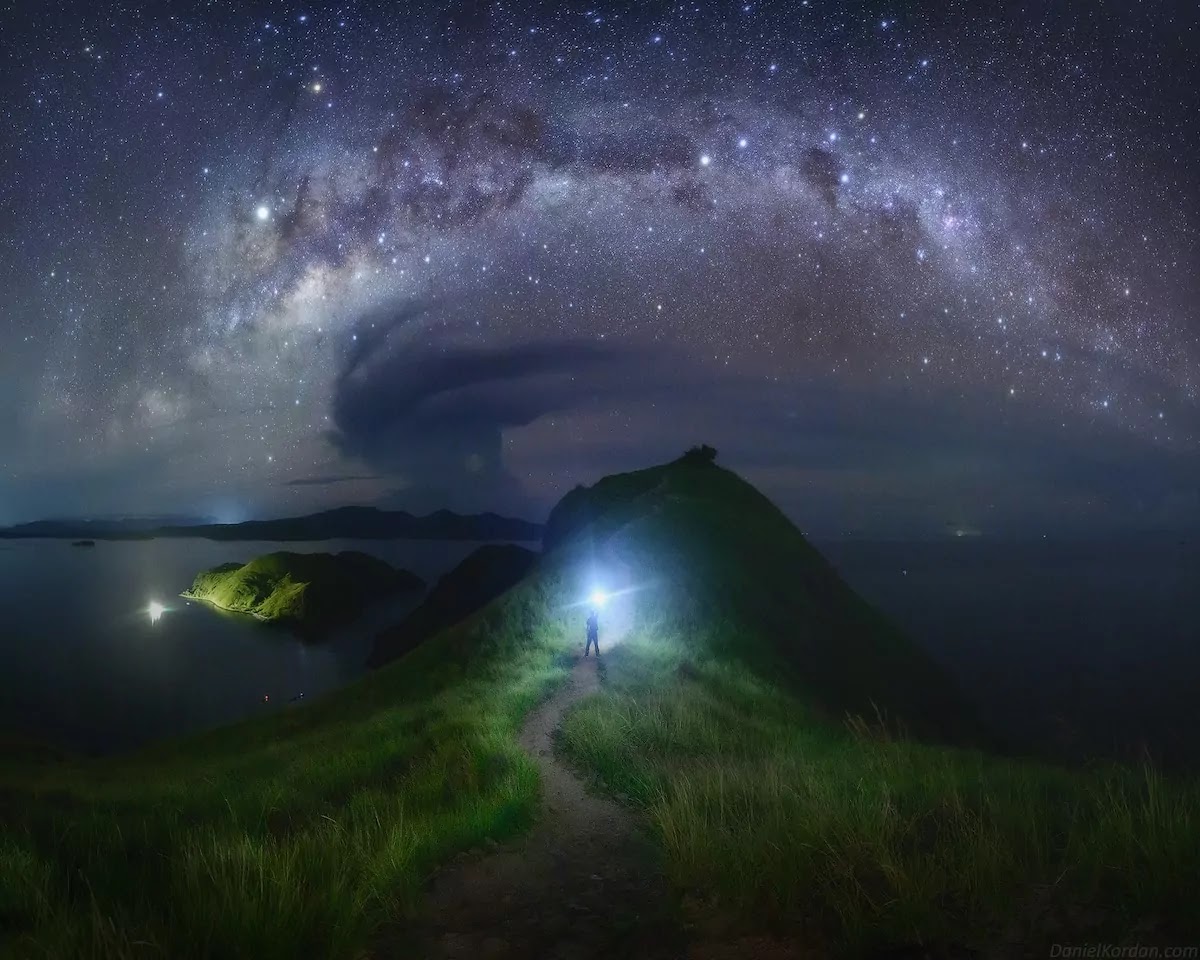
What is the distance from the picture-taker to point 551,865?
7.29 meters

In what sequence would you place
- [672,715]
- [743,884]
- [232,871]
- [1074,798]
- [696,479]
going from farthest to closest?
[696,479], [672,715], [1074,798], [743,884], [232,871]

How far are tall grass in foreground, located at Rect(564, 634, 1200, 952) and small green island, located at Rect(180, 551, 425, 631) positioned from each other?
94220 millimetres

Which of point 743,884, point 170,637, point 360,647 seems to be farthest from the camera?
point 170,637

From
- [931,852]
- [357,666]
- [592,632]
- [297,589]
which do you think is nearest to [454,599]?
[357,666]

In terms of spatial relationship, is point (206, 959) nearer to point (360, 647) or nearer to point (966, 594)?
point (360, 647)

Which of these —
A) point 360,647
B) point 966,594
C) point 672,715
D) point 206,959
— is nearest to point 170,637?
point 360,647

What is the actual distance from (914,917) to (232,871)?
5.10 metres

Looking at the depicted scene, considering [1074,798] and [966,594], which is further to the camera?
[966,594]

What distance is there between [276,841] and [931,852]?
6426mm

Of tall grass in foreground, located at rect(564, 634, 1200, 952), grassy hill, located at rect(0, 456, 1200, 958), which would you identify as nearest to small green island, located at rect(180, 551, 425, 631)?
grassy hill, located at rect(0, 456, 1200, 958)

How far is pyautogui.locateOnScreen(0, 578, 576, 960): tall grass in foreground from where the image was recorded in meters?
4.45

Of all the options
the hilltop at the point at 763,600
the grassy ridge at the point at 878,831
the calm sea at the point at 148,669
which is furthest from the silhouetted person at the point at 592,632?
the calm sea at the point at 148,669

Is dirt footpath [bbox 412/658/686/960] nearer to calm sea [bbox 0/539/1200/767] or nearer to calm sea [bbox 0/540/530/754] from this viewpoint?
calm sea [bbox 0/539/1200/767]

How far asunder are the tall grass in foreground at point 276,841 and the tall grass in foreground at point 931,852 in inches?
105
